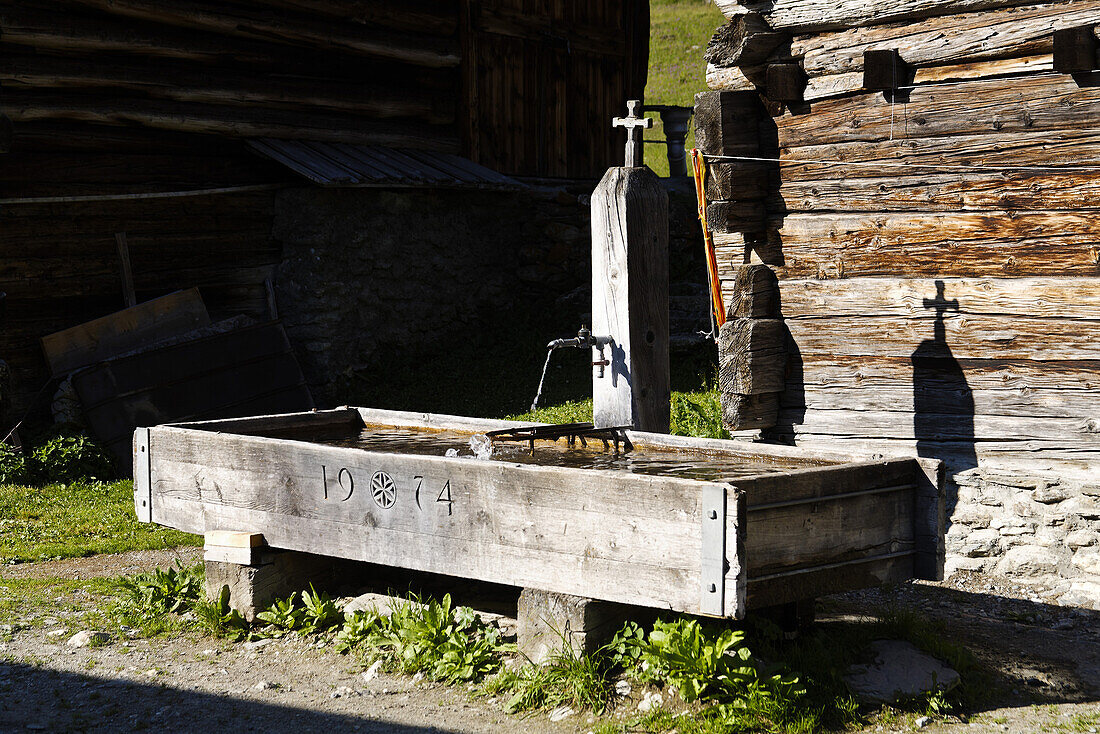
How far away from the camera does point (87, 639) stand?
4945 millimetres

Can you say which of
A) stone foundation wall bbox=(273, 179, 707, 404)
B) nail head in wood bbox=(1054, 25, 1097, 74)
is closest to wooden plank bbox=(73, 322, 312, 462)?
stone foundation wall bbox=(273, 179, 707, 404)

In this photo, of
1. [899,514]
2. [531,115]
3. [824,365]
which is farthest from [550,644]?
[531,115]

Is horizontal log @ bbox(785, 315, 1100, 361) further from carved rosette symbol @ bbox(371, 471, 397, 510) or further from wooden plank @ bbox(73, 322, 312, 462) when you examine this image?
wooden plank @ bbox(73, 322, 312, 462)

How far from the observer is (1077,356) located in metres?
5.46

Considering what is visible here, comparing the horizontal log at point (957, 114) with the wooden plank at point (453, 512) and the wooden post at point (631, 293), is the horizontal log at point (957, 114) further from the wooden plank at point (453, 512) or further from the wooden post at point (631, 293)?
the wooden plank at point (453, 512)

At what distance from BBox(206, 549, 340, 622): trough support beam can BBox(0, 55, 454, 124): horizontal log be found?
198 inches

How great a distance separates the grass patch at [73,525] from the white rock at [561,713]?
3558mm

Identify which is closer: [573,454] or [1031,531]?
[573,454]

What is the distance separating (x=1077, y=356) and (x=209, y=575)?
4.16 meters

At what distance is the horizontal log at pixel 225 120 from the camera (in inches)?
338

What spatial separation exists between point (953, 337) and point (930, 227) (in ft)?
1.88

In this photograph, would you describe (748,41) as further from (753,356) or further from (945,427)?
(945,427)

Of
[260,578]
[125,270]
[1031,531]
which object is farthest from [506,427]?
[125,270]

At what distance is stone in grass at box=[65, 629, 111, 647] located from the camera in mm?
4910
